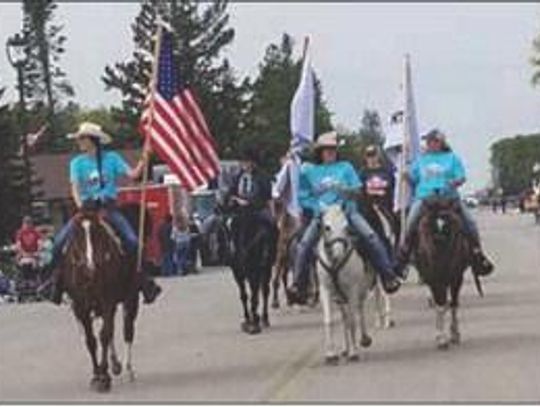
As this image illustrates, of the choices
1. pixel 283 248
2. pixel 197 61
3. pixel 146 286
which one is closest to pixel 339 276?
pixel 146 286

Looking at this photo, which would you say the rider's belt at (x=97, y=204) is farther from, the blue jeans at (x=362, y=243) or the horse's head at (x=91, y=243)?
the blue jeans at (x=362, y=243)

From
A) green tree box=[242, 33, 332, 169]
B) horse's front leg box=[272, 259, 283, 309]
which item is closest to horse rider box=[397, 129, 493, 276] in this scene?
horse's front leg box=[272, 259, 283, 309]

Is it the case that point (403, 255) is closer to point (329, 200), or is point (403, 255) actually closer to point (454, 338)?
point (454, 338)

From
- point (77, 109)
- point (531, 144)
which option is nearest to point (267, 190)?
point (77, 109)

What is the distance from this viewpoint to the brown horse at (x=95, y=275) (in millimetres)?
13953

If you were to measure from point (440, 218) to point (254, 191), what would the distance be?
3839 millimetres

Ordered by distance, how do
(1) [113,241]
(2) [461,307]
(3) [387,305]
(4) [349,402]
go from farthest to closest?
(2) [461,307] < (3) [387,305] < (1) [113,241] < (4) [349,402]

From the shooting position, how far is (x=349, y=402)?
1211 centimetres

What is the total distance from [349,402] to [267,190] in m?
7.59

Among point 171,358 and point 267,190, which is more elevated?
point 267,190

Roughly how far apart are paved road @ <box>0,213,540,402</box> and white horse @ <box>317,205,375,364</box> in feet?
1.04

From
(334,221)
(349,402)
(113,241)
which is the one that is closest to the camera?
(349,402)

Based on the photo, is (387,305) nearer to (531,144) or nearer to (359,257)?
(359,257)

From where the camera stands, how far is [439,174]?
1614cm
